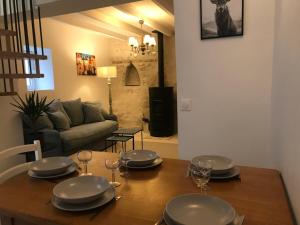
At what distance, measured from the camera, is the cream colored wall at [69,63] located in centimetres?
434

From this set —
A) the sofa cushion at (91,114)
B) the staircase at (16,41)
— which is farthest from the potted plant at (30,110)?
the sofa cushion at (91,114)

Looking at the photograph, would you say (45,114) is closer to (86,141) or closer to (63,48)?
(86,141)

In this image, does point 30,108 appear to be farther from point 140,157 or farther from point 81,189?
point 81,189

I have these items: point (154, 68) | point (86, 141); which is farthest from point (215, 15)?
point (154, 68)

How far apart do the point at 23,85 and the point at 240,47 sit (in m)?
3.88

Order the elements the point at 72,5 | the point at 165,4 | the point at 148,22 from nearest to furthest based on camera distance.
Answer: the point at 72,5, the point at 165,4, the point at 148,22

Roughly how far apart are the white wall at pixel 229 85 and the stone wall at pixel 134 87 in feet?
13.9

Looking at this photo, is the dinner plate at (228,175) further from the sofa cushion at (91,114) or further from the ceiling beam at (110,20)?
the sofa cushion at (91,114)

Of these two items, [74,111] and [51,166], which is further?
[74,111]

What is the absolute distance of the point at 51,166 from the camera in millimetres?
1498

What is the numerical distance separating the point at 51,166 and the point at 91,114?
151 inches

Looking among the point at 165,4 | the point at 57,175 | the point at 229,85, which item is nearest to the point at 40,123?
the point at 165,4

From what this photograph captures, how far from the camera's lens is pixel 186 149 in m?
2.27

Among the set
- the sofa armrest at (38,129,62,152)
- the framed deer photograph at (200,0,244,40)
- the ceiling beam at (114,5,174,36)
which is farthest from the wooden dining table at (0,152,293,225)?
the ceiling beam at (114,5,174,36)
